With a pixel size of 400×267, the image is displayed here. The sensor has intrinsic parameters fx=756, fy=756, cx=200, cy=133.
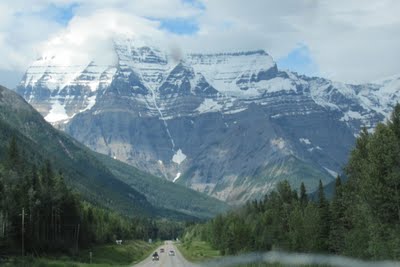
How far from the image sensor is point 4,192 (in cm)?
10225

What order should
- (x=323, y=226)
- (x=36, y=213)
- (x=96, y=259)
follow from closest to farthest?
1. (x=323, y=226)
2. (x=36, y=213)
3. (x=96, y=259)

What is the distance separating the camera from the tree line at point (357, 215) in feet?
259

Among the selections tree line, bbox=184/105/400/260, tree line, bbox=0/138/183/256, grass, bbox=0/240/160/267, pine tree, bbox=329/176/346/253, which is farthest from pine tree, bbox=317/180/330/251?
tree line, bbox=0/138/183/256

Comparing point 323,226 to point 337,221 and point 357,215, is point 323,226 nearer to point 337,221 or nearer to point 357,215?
point 337,221

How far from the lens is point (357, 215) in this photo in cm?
9156

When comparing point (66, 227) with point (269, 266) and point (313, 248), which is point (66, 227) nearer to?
point (313, 248)

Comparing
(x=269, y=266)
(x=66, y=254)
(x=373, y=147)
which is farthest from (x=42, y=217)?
(x=269, y=266)

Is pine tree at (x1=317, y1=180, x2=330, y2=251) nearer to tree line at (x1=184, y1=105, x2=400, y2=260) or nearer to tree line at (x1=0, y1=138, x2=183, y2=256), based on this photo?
tree line at (x1=184, y1=105, x2=400, y2=260)

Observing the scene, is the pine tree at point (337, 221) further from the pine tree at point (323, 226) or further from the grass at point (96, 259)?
the grass at point (96, 259)

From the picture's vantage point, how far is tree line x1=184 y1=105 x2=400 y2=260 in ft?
259

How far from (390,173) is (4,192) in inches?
2054

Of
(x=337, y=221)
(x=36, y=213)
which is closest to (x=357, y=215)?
(x=337, y=221)

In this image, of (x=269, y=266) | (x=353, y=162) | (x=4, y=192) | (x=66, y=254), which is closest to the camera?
(x=269, y=266)

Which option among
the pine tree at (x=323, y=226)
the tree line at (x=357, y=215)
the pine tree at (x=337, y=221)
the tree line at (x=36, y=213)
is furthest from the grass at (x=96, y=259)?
the pine tree at (x=337, y=221)
